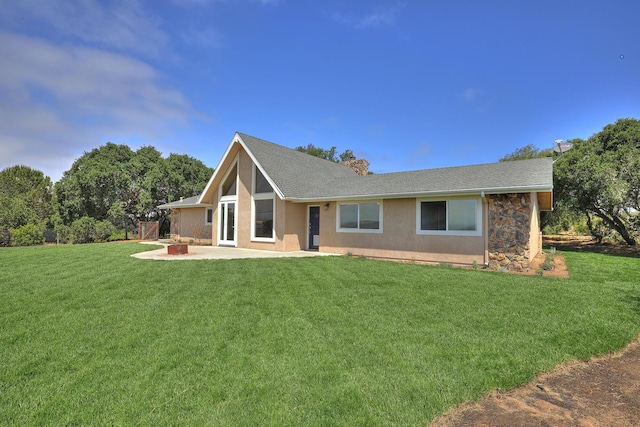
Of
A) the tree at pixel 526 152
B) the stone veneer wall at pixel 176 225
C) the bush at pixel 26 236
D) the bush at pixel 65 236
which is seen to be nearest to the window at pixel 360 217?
the stone veneer wall at pixel 176 225

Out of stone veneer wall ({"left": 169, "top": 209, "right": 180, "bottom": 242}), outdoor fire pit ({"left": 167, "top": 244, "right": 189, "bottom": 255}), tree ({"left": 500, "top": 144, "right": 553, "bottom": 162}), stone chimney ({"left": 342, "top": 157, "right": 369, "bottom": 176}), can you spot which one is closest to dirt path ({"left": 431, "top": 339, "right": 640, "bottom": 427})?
outdoor fire pit ({"left": 167, "top": 244, "right": 189, "bottom": 255})

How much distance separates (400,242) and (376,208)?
1757 mm

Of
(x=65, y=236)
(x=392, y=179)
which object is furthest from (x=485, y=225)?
(x=65, y=236)

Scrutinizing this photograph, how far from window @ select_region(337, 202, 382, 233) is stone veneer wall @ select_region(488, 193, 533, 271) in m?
4.16

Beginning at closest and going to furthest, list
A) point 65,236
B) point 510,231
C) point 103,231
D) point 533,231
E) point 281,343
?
point 281,343, point 510,231, point 533,231, point 65,236, point 103,231

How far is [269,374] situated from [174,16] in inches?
560

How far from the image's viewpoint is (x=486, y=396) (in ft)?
10.5

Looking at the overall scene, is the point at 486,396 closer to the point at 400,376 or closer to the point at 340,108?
the point at 400,376

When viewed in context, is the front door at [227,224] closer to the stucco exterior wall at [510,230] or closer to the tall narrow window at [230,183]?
the tall narrow window at [230,183]

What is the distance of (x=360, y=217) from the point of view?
44.8ft

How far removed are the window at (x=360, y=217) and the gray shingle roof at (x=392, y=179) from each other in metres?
0.63

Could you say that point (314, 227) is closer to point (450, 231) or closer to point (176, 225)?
point (450, 231)

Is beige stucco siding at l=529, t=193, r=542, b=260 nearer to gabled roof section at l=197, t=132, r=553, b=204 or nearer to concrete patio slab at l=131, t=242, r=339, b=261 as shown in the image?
gabled roof section at l=197, t=132, r=553, b=204

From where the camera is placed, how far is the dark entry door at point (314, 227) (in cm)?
1576
